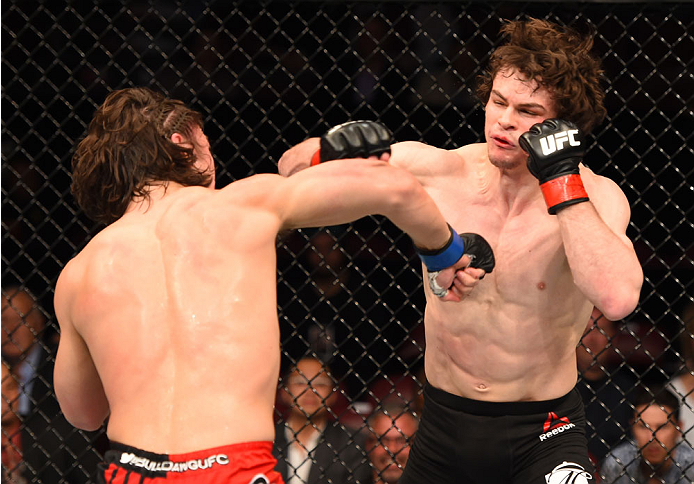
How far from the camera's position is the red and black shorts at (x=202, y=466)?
1.43 m

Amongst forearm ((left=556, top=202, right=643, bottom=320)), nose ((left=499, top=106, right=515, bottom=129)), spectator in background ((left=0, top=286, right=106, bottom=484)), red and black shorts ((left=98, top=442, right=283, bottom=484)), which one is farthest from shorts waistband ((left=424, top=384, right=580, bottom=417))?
spectator in background ((left=0, top=286, right=106, bottom=484))

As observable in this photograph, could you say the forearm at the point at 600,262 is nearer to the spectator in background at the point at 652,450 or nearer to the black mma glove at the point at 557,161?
the black mma glove at the point at 557,161

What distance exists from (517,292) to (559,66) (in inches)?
22.8

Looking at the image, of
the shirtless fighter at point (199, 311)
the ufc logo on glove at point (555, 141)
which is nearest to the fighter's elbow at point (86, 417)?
the shirtless fighter at point (199, 311)

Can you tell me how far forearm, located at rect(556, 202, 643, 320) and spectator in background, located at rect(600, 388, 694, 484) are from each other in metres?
1.02

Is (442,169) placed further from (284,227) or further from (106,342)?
(106,342)

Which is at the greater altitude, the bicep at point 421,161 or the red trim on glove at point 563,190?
the red trim on glove at point 563,190

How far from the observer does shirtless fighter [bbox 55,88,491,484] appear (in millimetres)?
1460

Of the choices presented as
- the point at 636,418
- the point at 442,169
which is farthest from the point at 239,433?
the point at 636,418

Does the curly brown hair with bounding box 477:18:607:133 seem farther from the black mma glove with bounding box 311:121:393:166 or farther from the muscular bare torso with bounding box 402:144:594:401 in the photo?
the black mma glove with bounding box 311:121:393:166

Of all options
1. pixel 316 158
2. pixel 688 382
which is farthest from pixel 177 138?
pixel 688 382

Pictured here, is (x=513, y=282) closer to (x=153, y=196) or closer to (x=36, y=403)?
(x=153, y=196)

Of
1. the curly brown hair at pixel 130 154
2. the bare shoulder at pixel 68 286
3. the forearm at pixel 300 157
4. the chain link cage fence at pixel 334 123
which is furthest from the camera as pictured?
the chain link cage fence at pixel 334 123

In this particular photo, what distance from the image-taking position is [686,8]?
8.98 feet
